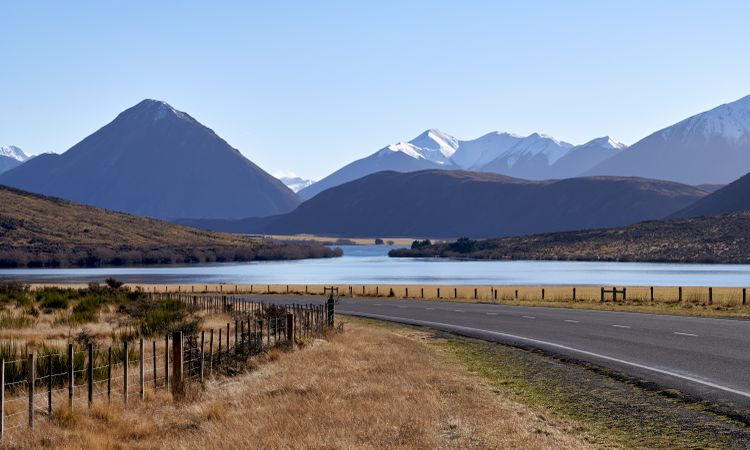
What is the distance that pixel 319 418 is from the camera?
1295 cm

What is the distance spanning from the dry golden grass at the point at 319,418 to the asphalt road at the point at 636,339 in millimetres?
3920

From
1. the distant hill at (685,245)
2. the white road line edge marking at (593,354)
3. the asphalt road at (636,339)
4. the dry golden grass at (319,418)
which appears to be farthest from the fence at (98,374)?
the distant hill at (685,245)

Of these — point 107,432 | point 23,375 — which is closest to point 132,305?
point 23,375

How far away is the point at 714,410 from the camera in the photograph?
13.7 meters

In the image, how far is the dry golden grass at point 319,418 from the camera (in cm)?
1159

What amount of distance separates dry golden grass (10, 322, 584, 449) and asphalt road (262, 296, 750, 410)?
3.92m

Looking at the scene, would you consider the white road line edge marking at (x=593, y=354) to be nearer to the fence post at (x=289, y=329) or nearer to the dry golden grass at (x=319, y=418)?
the dry golden grass at (x=319, y=418)

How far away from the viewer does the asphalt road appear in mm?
17062

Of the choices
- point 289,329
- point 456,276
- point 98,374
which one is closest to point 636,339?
point 289,329

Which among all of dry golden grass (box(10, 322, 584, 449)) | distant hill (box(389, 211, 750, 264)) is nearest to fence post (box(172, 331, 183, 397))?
dry golden grass (box(10, 322, 584, 449))

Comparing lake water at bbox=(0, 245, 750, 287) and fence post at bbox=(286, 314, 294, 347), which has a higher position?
fence post at bbox=(286, 314, 294, 347)

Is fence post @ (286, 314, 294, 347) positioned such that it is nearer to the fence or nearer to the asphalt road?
the fence

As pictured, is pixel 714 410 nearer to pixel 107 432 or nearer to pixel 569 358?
pixel 569 358

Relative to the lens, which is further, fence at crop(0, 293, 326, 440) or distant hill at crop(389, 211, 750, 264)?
distant hill at crop(389, 211, 750, 264)
